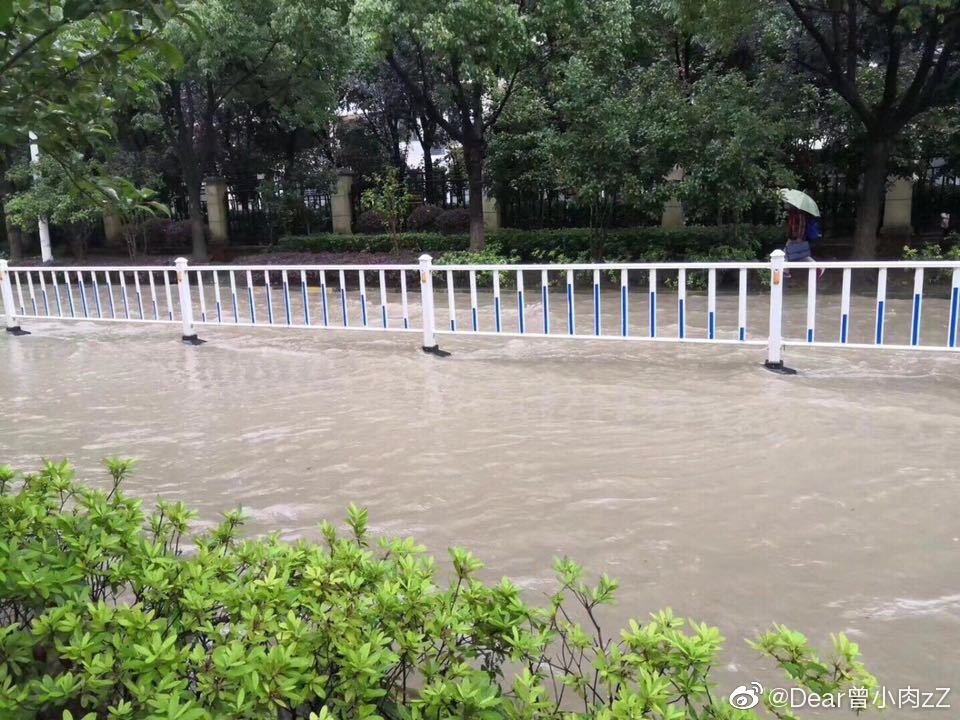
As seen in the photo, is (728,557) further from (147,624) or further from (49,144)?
(49,144)

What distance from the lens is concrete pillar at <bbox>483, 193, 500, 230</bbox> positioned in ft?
61.8

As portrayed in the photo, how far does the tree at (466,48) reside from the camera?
12.5 meters

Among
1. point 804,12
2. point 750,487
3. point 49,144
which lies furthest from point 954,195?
point 49,144

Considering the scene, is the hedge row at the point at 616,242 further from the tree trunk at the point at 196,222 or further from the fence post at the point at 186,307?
the fence post at the point at 186,307

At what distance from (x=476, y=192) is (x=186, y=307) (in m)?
7.74

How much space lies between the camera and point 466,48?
12992 millimetres

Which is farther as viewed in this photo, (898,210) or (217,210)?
(217,210)

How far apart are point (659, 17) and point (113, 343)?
13137 millimetres

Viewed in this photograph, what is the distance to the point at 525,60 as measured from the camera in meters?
15.0

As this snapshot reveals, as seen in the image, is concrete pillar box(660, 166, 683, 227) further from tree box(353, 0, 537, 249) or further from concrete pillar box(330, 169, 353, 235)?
concrete pillar box(330, 169, 353, 235)

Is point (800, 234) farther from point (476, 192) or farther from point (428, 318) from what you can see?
point (476, 192)

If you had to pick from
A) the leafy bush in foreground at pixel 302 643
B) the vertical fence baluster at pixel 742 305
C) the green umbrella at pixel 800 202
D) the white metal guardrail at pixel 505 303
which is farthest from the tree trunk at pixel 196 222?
the leafy bush in foreground at pixel 302 643

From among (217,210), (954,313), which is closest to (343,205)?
(217,210)

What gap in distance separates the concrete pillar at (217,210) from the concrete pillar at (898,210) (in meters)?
16.5
